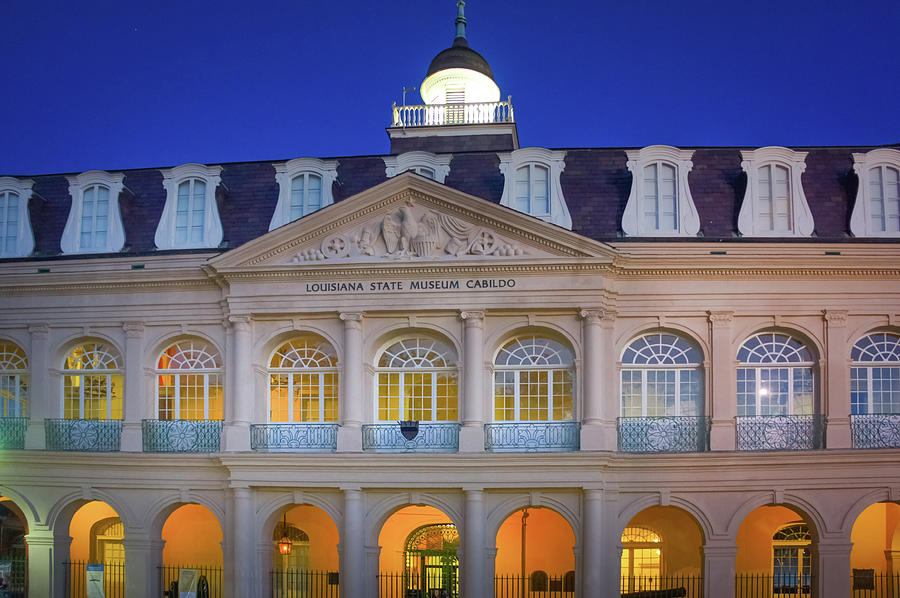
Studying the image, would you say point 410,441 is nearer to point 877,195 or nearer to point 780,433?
point 780,433

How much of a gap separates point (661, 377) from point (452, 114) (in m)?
14.2

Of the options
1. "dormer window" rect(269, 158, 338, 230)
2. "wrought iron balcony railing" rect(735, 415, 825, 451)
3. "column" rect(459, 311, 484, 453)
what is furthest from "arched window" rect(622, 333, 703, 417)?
"dormer window" rect(269, 158, 338, 230)

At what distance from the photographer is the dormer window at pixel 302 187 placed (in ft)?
87.7

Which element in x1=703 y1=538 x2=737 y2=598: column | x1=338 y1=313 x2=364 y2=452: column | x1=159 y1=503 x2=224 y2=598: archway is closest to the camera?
x1=703 y1=538 x2=737 y2=598: column

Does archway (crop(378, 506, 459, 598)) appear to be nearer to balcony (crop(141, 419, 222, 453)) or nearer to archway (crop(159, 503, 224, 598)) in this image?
archway (crop(159, 503, 224, 598))

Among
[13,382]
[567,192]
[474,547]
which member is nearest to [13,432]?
[13,382]

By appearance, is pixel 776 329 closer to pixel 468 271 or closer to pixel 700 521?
pixel 700 521

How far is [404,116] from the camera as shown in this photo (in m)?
34.8

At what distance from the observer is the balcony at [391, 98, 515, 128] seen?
3459 centimetres

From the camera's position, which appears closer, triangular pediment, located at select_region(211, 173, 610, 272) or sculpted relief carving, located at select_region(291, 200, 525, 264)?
triangular pediment, located at select_region(211, 173, 610, 272)

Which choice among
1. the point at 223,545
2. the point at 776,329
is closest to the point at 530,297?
the point at 776,329

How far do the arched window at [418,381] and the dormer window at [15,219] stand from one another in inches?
430

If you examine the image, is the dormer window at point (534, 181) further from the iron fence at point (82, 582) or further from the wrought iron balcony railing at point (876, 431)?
the iron fence at point (82, 582)

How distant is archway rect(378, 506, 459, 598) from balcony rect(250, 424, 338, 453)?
4.24m
